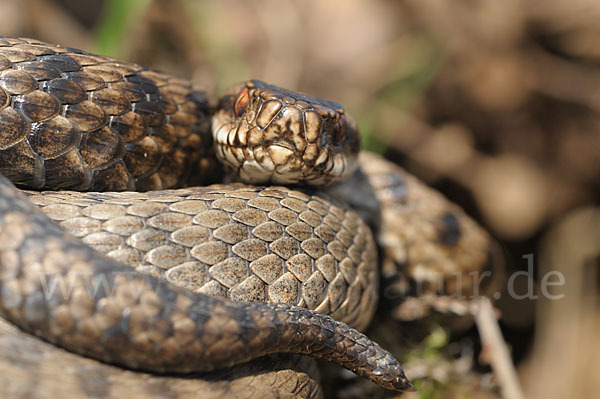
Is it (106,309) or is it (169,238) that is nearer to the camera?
(106,309)

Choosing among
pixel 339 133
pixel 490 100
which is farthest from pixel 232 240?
pixel 490 100

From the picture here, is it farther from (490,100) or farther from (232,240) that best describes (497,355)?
(490,100)

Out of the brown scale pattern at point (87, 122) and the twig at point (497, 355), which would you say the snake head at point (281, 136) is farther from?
the twig at point (497, 355)

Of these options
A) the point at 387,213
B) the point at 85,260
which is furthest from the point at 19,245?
the point at 387,213

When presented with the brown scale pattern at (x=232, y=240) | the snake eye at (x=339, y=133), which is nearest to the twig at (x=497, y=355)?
the brown scale pattern at (x=232, y=240)

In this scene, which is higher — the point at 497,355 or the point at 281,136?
the point at 281,136

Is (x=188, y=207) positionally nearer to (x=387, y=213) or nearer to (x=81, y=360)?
(x=81, y=360)
